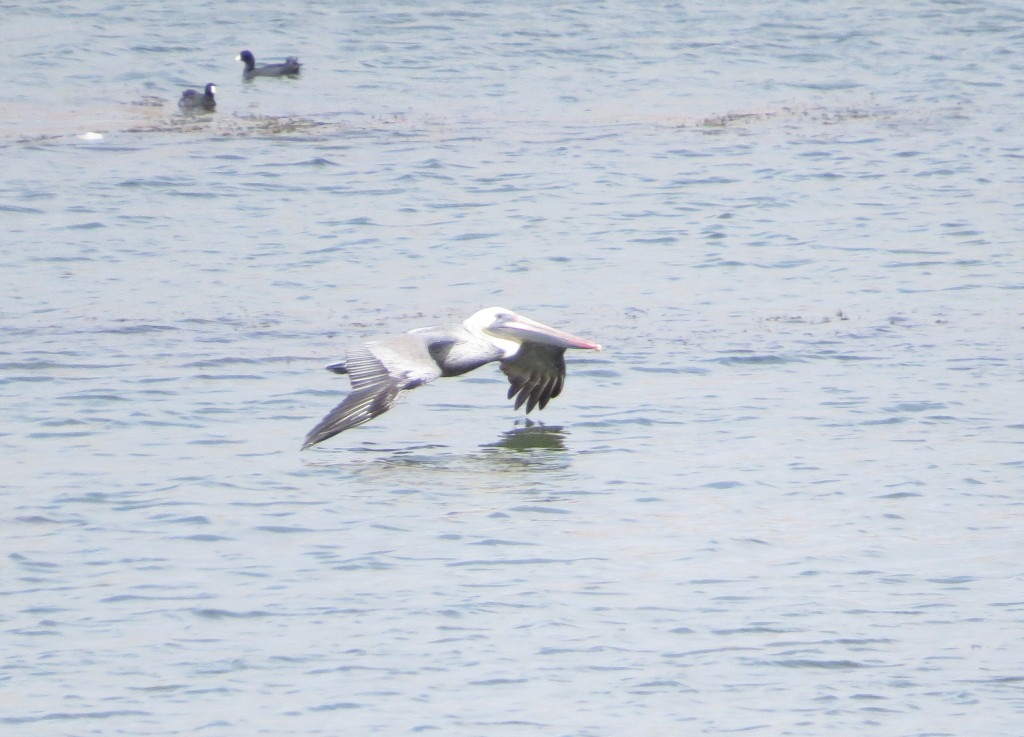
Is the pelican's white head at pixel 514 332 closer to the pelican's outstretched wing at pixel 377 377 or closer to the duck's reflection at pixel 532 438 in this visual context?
the duck's reflection at pixel 532 438

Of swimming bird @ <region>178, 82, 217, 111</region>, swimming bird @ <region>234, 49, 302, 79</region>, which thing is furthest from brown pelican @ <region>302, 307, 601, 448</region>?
swimming bird @ <region>234, 49, 302, 79</region>

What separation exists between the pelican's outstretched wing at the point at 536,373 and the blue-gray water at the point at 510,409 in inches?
7.2

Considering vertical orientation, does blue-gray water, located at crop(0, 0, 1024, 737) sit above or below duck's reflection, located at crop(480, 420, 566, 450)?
above

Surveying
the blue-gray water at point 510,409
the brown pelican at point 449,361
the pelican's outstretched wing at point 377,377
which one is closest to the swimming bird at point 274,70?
the blue-gray water at point 510,409

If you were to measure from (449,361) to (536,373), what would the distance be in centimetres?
85

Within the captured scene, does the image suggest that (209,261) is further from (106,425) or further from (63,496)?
(63,496)

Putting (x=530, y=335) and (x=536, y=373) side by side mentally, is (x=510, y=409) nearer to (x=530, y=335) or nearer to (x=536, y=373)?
(x=536, y=373)

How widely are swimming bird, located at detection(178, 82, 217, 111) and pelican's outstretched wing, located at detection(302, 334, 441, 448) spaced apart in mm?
10030

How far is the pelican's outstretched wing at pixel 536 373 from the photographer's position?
9.05 m

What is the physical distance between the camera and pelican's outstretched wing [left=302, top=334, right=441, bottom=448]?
755 centimetres

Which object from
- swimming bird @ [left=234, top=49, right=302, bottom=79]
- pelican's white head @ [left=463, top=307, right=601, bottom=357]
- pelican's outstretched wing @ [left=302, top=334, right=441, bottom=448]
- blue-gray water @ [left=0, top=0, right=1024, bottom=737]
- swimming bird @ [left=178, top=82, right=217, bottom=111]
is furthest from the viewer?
swimming bird @ [left=234, top=49, right=302, bottom=79]

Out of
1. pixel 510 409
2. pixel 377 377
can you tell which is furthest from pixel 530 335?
pixel 377 377

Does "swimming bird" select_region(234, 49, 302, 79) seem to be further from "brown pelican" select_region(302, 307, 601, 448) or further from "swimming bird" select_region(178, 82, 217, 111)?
"brown pelican" select_region(302, 307, 601, 448)

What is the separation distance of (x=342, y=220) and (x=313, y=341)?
3.65m
